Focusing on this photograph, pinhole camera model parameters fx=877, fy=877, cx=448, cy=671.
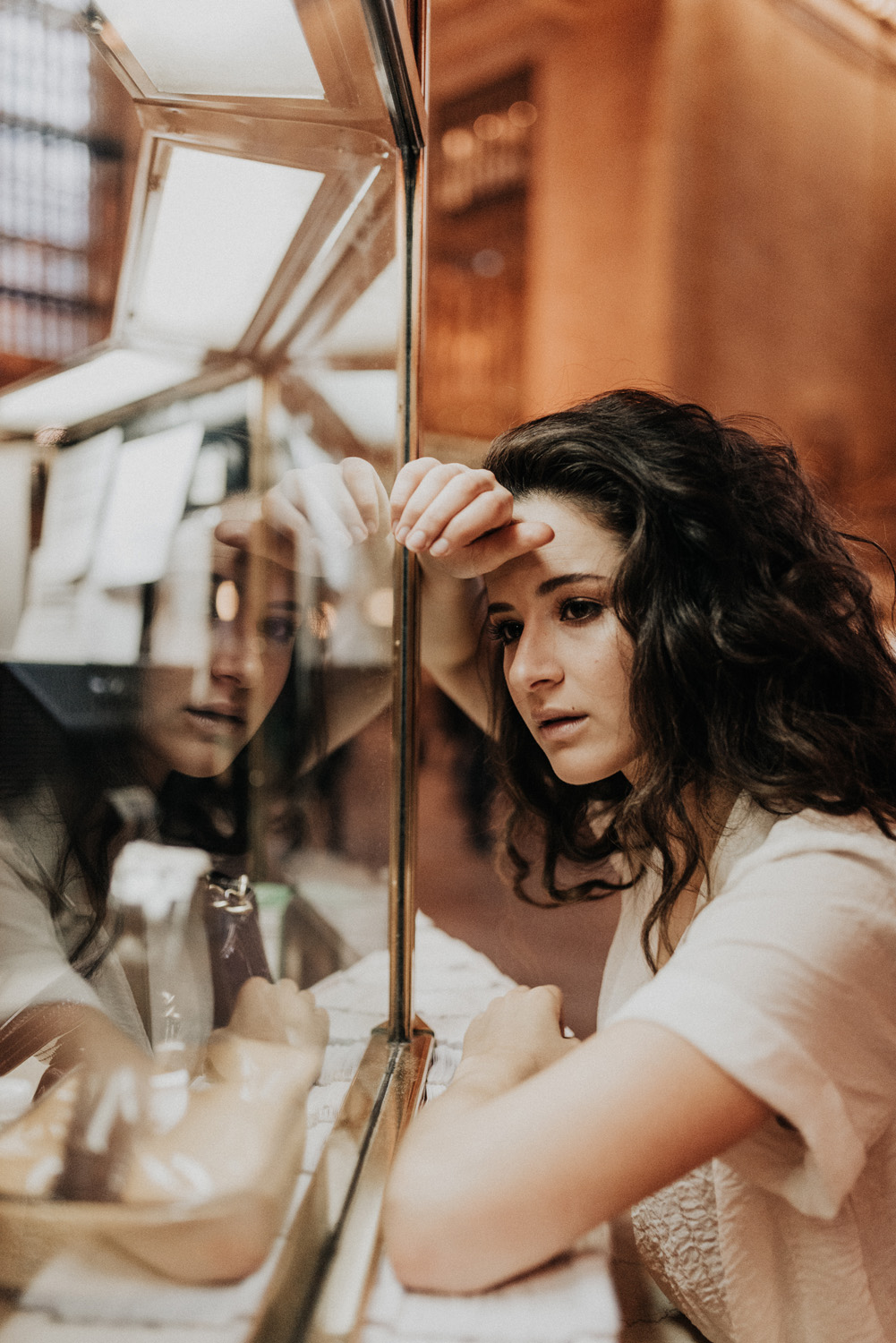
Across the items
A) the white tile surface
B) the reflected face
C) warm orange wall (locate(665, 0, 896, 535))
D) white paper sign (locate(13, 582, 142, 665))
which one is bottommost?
the white tile surface

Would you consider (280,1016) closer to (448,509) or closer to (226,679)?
(226,679)

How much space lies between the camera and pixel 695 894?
2.87ft

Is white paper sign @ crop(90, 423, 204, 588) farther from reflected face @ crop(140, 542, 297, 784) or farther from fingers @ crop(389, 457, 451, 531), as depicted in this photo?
fingers @ crop(389, 457, 451, 531)

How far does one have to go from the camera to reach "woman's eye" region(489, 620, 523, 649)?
0.88 metres

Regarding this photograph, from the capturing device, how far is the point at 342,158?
0.80m

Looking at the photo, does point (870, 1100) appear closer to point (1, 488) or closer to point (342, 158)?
point (1, 488)

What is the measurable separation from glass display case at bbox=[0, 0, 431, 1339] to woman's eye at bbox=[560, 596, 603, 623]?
17 cm

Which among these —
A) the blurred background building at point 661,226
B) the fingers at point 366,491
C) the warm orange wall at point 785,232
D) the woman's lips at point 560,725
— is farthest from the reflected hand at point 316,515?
the warm orange wall at point 785,232

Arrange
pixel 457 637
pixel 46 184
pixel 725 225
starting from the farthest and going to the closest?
pixel 725 225
pixel 457 637
pixel 46 184

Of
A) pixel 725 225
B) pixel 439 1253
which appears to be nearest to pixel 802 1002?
pixel 439 1253

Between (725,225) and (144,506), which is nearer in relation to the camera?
(144,506)

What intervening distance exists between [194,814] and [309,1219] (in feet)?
1.06

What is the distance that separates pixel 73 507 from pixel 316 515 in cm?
34

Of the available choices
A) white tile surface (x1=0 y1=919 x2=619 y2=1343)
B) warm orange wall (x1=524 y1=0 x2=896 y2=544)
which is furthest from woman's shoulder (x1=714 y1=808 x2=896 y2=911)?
warm orange wall (x1=524 y1=0 x2=896 y2=544)
